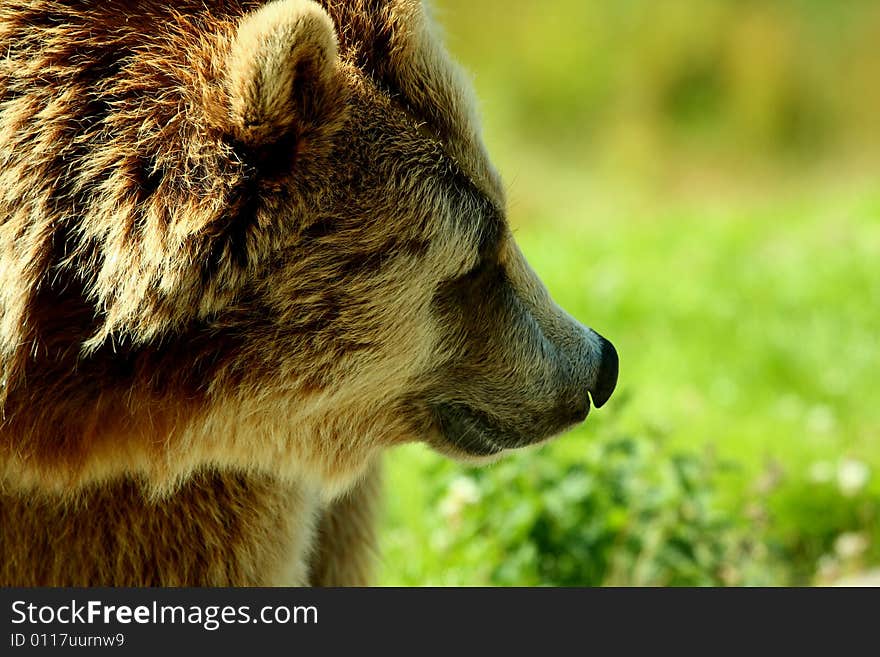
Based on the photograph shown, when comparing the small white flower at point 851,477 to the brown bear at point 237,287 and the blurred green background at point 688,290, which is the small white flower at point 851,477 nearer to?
the blurred green background at point 688,290

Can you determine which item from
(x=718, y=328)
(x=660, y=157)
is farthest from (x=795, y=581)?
(x=660, y=157)

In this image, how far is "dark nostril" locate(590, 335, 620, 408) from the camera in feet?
9.76

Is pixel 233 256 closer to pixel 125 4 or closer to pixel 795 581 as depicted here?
pixel 125 4

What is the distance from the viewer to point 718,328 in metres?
7.11

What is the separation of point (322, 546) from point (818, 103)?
40.5 feet

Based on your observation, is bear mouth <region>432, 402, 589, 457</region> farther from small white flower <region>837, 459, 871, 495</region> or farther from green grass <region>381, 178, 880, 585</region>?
small white flower <region>837, 459, 871, 495</region>

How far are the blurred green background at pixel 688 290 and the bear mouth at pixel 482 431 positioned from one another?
69cm

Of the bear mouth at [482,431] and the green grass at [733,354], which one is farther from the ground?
the bear mouth at [482,431]

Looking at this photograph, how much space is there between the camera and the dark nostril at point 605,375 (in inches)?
117

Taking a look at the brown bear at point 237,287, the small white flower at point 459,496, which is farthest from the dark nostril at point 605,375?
the small white flower at point 459,496

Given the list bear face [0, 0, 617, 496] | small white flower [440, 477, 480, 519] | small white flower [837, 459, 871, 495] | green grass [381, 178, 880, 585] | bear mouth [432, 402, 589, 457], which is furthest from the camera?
green grass [381, 178, 880, 585]

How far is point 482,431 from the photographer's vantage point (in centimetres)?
292

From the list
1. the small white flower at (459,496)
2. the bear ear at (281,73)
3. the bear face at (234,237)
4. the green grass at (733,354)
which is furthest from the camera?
the green grass at (733,354)

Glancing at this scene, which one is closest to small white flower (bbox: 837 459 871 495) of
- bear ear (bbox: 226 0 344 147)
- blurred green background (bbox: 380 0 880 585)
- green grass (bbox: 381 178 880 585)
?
blurred green background (bbox: 380 0 880 585)
